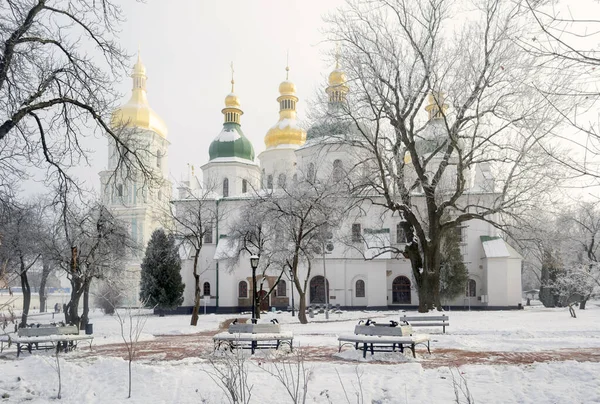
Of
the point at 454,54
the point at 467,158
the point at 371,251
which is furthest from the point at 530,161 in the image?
the point at 371,251

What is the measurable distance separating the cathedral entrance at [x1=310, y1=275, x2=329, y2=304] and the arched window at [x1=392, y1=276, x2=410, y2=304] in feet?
16.8

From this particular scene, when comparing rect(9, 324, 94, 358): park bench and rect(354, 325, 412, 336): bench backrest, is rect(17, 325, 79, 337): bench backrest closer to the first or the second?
rect(9, 324, 94, 358): park bench

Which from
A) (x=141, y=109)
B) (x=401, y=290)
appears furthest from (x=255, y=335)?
(x=141, y=109)

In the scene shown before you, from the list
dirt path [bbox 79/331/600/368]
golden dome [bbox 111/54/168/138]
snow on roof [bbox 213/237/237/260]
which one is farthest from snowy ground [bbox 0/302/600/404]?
golden dome [bbox 111/54/168/138]

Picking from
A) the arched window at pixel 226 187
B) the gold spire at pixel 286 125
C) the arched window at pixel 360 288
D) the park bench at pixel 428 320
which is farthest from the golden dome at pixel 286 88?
the park bench at pixel 428 320

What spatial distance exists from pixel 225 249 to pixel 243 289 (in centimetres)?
328

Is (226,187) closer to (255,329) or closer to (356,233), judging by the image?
(356,233)

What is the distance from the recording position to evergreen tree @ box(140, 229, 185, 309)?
39562 millimetres

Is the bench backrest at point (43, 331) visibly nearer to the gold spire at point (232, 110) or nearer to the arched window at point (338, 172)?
the arched window at point (338, 172)

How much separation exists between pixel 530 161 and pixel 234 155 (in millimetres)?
31789

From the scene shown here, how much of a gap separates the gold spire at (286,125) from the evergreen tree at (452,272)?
16.0m

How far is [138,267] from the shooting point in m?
51.7

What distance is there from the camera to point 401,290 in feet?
136

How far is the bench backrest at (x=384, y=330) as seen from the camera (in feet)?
38.8
